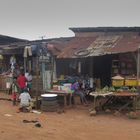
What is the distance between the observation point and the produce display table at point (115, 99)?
45.8ft

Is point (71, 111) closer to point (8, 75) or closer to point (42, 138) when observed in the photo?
point (42, 138)

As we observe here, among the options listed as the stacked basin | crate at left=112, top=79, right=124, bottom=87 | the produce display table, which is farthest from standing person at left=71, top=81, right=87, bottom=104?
crate at left=112, top=79, right=124, bottom=87

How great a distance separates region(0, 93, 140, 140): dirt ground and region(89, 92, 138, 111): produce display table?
0.66 m

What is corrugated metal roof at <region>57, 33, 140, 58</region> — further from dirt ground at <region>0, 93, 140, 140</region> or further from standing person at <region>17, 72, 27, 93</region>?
dirt ground at <region>0, 93, 140, 140</region>

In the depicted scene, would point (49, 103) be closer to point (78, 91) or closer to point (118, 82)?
point (78, 91)

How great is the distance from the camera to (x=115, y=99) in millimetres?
15484

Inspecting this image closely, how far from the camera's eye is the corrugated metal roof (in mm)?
15215

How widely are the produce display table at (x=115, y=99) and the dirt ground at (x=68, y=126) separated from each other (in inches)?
25.8

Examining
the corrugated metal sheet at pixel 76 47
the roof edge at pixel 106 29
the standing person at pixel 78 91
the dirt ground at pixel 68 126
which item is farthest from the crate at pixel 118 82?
the roof edge at pixel 106 29

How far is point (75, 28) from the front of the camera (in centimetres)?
1795

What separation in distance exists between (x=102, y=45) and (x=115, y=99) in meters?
2.38

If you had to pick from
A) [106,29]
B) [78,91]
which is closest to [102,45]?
[106,29]

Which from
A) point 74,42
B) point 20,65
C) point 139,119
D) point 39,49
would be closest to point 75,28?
point 74,42

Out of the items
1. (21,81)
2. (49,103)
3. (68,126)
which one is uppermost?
(21,81)
